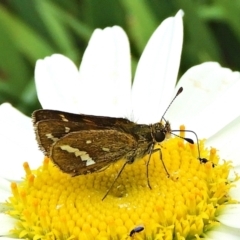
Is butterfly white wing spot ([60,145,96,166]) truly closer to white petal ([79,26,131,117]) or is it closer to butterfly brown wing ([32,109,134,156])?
butterfly brown wing ([32,109,134,156])

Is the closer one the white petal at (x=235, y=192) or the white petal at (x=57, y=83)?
the white petal at (x=235, y=192)

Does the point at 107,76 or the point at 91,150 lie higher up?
the point at 107,76

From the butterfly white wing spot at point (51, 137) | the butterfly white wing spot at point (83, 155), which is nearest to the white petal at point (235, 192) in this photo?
the butterfly white wing spot at point (83, 155)

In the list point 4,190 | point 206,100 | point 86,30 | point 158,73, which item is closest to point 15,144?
point 4,190

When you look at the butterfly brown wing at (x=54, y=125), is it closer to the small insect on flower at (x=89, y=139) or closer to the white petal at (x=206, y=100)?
the small insect on flower at (x=89, y=139)

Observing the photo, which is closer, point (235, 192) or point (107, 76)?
point (235, 192)

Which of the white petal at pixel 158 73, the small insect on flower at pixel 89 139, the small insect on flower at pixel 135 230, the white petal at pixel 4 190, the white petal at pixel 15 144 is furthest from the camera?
the white petal at pixel 158 73

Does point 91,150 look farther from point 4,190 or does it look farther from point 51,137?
point 4,190
